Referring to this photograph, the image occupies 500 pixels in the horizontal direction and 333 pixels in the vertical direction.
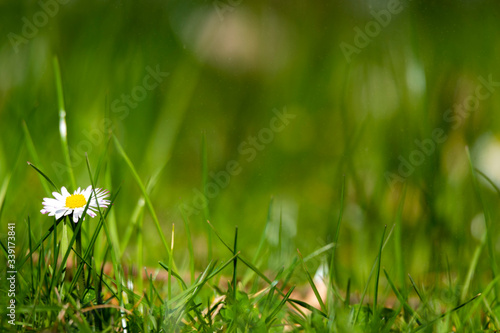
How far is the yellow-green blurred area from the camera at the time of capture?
1.04 meters

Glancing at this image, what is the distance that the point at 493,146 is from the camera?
47.6 inches

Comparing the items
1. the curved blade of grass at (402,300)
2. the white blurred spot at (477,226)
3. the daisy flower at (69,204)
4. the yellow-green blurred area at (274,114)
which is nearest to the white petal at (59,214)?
the daisy flower at (69,204)

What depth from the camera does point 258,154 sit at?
128 centimetres

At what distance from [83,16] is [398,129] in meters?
1.00

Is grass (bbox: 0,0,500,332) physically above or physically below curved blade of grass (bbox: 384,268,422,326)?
above

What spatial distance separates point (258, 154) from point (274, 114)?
0.50ft

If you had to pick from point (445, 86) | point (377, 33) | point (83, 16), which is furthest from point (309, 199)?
point (83, 16)

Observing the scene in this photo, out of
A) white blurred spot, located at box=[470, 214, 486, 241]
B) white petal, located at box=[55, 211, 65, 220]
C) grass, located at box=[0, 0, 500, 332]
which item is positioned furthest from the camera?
white blurred spot, located at box=[470, 214, 486, 241]

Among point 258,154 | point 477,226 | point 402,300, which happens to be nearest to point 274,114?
point 258,154

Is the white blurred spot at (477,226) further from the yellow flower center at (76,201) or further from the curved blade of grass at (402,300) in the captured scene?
the yellow flower center at (76,201)

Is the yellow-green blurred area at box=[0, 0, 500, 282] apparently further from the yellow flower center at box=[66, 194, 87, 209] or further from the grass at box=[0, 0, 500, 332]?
the yellow flower center at box=[66, 194, 87, 209]

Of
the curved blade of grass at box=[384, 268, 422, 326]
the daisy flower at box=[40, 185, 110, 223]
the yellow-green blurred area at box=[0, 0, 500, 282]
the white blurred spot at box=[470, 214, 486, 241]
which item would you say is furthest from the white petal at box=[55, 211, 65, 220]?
the white blurred spot at box=[470, 214, 486, 241]

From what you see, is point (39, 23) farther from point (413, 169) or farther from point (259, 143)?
point (413, 169)

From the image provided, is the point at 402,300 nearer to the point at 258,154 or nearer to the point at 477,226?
the point at 477,226
